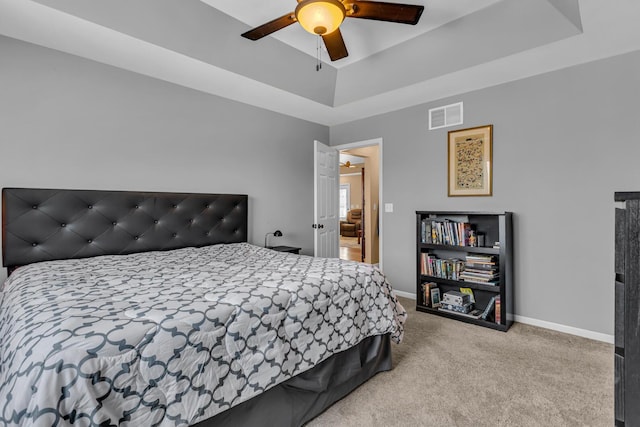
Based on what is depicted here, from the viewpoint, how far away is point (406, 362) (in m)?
2.27

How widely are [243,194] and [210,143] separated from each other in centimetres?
67

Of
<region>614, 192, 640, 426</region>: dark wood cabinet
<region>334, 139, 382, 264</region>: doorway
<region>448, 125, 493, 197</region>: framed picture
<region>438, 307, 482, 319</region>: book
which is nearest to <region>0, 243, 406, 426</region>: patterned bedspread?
<region>614, 192, 640, 426</region>: dark wood cabinet

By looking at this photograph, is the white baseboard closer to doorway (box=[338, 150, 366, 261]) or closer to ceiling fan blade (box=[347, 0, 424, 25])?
ceiling fan blade (box=[347, 0, 424, 25])

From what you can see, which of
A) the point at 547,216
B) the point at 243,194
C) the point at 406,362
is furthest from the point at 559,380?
the point at 243,194

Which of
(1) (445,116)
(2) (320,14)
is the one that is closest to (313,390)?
(2) (320,14)

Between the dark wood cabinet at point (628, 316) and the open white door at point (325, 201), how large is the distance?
319cm

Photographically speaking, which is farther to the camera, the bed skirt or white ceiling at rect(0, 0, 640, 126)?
white ceiling at rect(0, 0, 640, 126)

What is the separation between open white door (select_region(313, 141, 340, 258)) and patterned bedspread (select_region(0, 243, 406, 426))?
1826 millimetres

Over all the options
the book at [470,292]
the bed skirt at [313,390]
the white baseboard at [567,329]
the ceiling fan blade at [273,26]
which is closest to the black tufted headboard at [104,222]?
the ceiling fan blade at [273,26]

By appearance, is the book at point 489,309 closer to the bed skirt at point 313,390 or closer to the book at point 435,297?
the book at point 435,297

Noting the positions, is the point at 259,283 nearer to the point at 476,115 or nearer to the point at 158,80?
the point at 158,80

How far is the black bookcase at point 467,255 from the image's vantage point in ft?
9.53

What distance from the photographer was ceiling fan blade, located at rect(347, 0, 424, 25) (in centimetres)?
191

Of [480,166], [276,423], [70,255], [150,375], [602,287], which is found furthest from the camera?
[480,166]
